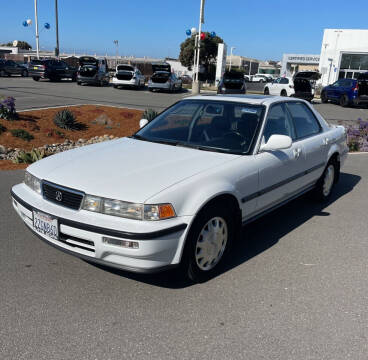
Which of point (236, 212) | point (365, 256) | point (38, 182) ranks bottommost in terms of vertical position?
point (365, 256)

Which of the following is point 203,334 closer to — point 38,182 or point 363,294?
point 363,294

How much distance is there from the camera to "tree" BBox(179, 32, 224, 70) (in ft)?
→ 204

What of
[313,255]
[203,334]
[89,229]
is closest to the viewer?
[203,334]

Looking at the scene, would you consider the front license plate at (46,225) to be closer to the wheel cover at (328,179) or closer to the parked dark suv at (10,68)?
the wheel cover at (328,179)

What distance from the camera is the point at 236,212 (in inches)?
145

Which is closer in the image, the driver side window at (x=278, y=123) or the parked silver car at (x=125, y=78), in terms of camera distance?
the driver side window at (x=278, y=123)

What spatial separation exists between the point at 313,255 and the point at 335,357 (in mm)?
A: 1623

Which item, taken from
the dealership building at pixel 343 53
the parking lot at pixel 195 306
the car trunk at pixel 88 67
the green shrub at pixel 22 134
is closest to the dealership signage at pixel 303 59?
the dealership building at pixel 343 53

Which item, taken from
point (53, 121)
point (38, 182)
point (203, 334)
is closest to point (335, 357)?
point (203, 334)

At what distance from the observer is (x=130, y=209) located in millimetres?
2969

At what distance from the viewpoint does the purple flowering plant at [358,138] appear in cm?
1055

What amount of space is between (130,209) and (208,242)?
2.76 feet

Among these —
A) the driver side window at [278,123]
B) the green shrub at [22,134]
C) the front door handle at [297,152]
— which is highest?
the driver side window at [278,123]

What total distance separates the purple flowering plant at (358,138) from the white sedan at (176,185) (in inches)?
247
